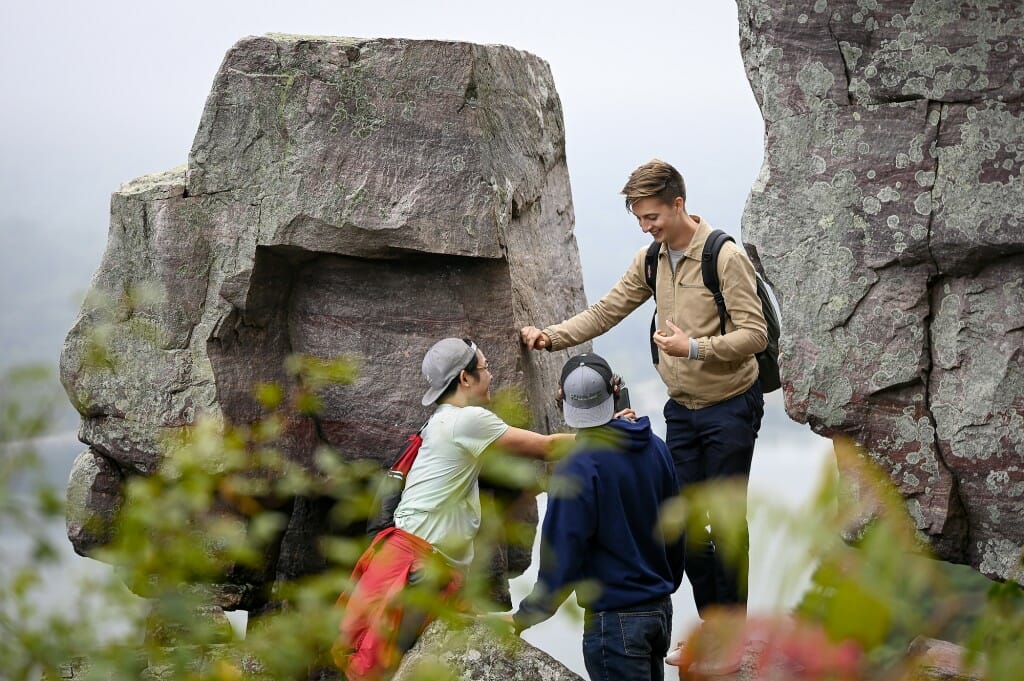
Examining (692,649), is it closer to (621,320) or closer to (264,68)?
(621,320)

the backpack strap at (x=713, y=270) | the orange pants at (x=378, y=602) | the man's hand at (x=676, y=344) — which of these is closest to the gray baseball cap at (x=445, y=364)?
the orange pants at (x=378, y=602)

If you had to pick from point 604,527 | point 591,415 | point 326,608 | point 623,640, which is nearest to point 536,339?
point 591,415

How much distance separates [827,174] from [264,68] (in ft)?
8.88

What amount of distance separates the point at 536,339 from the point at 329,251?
1.14m

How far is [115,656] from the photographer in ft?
5.49

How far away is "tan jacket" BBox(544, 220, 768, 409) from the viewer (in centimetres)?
451

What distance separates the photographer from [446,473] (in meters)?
4.50

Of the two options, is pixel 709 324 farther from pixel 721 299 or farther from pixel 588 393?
pixel 588 393

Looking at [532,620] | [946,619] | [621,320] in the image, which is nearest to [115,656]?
[946,619]

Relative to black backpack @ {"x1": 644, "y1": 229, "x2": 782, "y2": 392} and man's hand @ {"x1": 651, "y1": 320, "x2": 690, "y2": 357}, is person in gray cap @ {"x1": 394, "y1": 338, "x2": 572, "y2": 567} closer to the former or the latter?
man's hand @ {"x1": 651, "y1": 320, "x2": 690, "y2": 357}

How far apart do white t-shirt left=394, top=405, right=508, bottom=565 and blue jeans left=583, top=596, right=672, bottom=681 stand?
0.77 metres

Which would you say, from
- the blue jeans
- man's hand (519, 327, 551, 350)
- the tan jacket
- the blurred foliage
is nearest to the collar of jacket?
the tan jacket

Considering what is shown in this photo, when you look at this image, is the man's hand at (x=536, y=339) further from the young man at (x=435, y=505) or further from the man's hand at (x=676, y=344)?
the man's hand at (x=676, y=344)

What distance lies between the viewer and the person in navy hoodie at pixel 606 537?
3.69 meters
